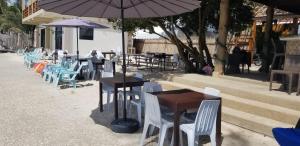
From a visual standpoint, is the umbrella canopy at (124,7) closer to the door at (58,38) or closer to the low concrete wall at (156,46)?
the low concrete wall at (156,46)

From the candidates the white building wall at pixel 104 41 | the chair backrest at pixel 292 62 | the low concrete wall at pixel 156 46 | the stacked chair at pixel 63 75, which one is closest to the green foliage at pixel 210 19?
the stacked chair at pixel 63 75

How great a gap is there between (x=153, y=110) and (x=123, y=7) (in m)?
2.00

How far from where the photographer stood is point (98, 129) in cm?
691

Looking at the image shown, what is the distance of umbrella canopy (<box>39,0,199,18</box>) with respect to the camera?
6.44 meters

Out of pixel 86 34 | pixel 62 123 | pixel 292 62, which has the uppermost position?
pixel 86 34

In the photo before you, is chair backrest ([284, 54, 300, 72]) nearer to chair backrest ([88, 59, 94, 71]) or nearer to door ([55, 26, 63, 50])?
chair backrest ([88, 59, 94, 71])

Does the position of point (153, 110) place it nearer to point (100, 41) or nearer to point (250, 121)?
point (250, 121)

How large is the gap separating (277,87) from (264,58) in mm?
4859

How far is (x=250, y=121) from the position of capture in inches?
267

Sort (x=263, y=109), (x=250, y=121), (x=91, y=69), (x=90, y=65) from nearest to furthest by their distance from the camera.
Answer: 1. (x=250, y=121)
2. (x=263, y=109)
3. (x=90, y=65)
4. (x=91, y=69)

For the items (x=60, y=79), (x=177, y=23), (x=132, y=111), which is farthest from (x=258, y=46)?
(x=132, y=111)

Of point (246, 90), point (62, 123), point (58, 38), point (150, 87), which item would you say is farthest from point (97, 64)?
point (58, 38)

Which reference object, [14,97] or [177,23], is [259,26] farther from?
[14,97]

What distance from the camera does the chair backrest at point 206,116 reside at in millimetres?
5148
